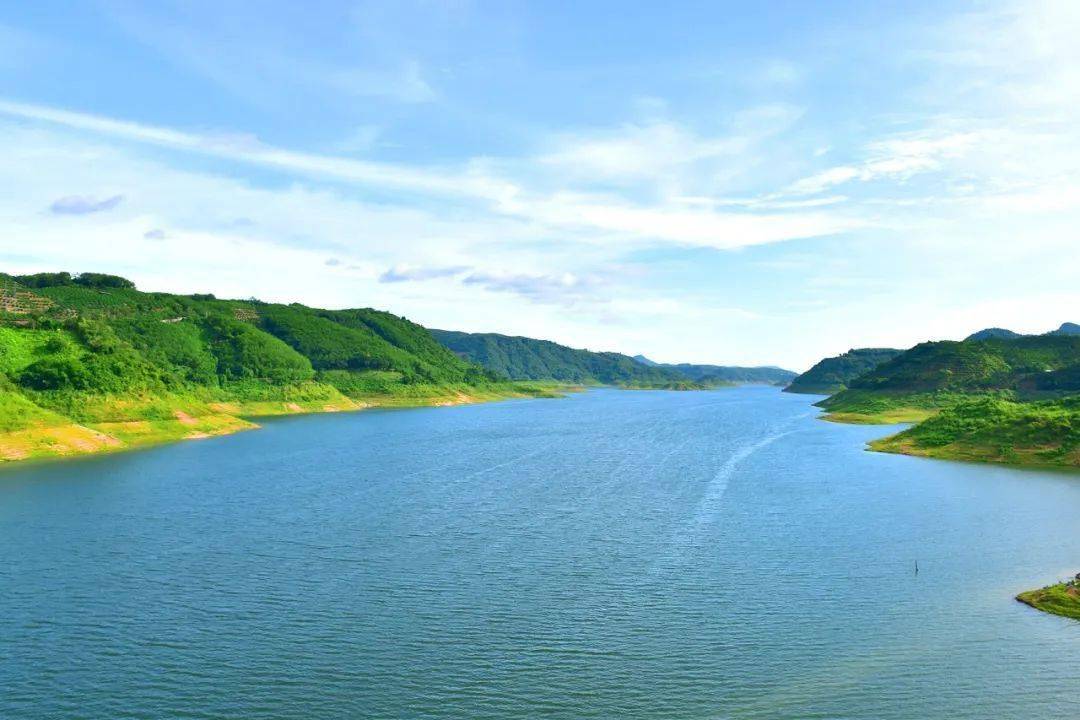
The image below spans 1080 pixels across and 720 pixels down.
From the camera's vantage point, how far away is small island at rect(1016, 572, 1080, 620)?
41562 millimetres

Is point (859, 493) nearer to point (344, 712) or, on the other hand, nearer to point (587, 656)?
point (587, 656)

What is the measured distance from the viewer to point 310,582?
47.4 meters

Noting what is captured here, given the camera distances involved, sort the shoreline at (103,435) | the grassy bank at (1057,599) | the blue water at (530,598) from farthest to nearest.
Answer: the shoreline at (103,435), the grassy bank at (1057,599), the blue water at (530,598)

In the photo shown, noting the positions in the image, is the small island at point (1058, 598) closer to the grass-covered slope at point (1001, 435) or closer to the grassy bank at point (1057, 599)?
the grassy bank at point (1057, 599)

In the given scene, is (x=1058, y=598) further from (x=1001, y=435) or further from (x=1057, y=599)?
(x=1001, y=435)

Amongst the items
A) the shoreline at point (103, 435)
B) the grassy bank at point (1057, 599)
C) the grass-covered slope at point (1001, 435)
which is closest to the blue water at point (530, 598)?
the grassy bank at point (1057, 599)

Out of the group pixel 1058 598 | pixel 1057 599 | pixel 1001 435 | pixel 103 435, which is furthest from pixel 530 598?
pixel 103 435

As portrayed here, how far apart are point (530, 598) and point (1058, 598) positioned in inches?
1235

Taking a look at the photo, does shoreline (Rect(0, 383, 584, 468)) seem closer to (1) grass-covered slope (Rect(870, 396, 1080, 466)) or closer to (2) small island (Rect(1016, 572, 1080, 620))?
(2) small island (Rect(1016, 572, 1080, 620))

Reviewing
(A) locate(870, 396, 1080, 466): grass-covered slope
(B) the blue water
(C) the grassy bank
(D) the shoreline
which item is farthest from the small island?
(D) the shoreline

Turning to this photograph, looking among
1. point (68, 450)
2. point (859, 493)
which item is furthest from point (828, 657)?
point (68, 450)

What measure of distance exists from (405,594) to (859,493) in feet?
194

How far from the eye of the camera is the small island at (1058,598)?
1636 inches

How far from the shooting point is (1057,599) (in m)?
42.9
